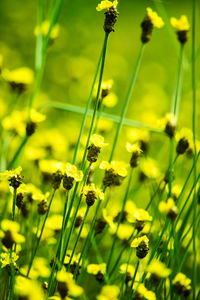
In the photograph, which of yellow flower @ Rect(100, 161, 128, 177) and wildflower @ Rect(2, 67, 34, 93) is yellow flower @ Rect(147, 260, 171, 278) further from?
wildflower @ Rect(2, 67, 34, 93)

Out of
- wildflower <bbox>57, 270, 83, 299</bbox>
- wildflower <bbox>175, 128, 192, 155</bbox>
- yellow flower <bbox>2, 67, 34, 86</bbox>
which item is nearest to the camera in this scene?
wildflower <bbox>57, 270, 83, 299</bbox>

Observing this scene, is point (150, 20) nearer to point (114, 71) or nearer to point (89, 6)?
point (114, 71)

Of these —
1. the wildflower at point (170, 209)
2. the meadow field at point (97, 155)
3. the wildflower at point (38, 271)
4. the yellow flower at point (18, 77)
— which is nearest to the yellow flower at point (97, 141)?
the meadow field at point (97, 155)

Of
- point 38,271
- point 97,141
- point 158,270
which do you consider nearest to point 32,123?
point 97,141

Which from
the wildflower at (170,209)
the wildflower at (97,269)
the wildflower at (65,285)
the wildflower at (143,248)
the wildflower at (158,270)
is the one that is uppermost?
the wildflower at (170,209)

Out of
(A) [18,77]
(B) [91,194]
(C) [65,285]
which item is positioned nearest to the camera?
(C) [65,285]

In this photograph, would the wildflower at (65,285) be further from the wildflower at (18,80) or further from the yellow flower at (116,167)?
the wildflower at (18,80)

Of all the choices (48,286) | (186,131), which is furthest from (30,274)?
(186,131)

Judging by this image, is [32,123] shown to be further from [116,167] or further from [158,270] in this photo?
[158,270]

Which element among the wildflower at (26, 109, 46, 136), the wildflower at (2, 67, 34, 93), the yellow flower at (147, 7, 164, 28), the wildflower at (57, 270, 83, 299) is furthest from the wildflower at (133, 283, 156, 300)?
the wildflower at (2, 67, 34, 93)

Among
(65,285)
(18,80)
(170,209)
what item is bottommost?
(65,285)
